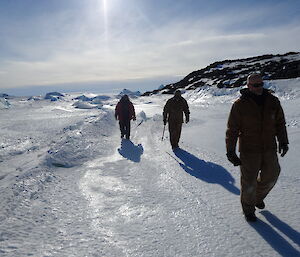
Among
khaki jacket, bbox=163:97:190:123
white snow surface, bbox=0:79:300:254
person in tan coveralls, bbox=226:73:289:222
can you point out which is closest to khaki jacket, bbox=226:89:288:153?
person in tan coveralls, bbox=226:73:289:222

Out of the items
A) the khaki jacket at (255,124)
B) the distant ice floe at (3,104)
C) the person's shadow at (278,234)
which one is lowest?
the distant ice floe at (3,104)

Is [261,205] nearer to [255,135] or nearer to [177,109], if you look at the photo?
[255,135]

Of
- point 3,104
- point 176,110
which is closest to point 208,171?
point 176,110

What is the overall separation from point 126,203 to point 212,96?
1210 inches

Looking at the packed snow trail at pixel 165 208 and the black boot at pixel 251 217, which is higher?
the black boot at pixel 251 217

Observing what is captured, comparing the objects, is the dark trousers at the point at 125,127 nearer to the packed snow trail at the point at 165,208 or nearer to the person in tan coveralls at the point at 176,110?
the person in tan coveralls at the point at 176,110

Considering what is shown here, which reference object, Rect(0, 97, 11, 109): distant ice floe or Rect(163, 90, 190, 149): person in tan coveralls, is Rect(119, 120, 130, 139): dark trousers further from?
Rect(0, 97, 11, 109): distant ice floe

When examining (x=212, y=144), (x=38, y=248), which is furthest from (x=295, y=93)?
(x=38, y=248)

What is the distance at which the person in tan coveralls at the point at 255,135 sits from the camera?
4.00 metres

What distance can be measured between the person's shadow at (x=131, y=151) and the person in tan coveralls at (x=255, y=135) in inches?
176

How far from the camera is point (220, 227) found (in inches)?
160

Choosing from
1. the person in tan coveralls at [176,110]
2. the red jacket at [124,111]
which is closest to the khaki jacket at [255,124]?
the person in tan coveralls at [176,110]

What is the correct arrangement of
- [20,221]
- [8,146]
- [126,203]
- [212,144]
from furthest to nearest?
[8,146]
[212,144]
[126,203]
[20,221]

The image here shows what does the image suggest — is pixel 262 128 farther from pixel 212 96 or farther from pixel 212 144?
pixel 212 96
